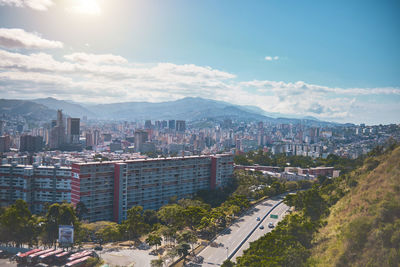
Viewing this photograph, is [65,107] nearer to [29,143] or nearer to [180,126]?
[180,126]

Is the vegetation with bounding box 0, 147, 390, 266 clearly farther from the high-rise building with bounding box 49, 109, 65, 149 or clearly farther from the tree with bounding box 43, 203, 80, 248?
the high-rise building with bounding box 49, 109, 65, 149

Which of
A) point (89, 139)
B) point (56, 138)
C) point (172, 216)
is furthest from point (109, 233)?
point (89, 139)

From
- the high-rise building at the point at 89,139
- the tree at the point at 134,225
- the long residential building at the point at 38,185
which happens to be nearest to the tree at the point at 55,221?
the tree at the point at 134,225

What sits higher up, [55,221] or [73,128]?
[73,128]

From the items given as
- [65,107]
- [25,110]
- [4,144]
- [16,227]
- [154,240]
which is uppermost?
[65,107]

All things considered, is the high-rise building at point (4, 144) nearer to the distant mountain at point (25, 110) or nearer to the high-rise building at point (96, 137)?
the high-rise building at point (96, 137)

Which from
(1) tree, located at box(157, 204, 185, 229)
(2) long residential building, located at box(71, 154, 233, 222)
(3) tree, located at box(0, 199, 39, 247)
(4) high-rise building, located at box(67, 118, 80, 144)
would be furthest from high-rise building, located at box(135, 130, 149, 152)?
(3) tree, located at box(0, 199, 39, 247)
